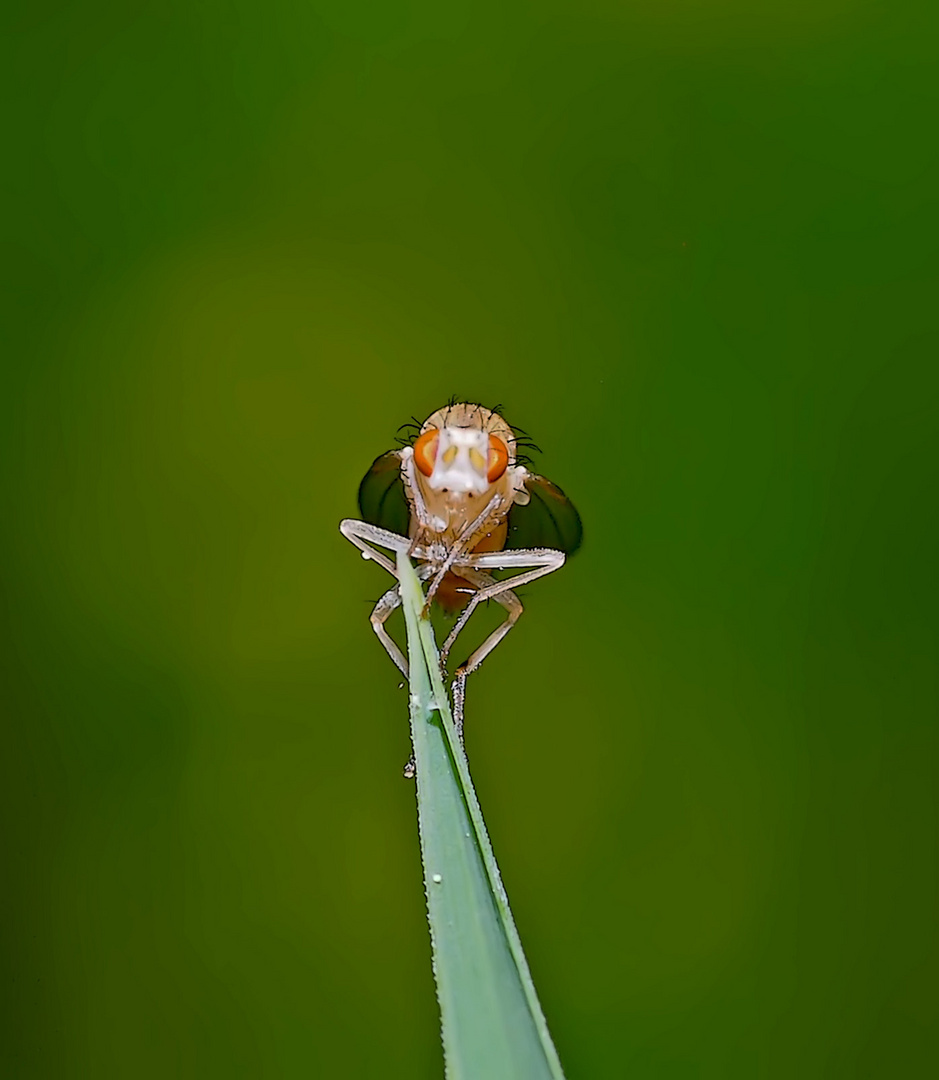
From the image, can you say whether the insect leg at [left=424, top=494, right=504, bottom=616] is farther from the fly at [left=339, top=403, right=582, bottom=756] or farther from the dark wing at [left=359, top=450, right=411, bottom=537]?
the dark wing at [left=359, top=450, right=411, bottom=537]

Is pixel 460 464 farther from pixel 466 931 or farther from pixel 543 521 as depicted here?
pixel 466 931

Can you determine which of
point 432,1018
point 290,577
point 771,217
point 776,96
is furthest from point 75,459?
point 776,96

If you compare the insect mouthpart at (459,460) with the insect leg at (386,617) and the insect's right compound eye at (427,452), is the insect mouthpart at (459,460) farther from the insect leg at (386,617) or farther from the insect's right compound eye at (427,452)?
the insect leg at (386,617)

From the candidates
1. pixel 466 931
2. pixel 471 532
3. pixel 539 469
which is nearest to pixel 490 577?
pixel 471 532

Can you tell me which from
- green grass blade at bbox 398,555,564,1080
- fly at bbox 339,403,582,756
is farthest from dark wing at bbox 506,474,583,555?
green grass blade at bbox 398,555,564,1080

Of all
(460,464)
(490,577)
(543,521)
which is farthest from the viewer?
(543,521)

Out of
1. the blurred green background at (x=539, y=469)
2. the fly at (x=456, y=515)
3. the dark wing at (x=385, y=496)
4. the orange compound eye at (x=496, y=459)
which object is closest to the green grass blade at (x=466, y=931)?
the fly at (x=456, y=515)

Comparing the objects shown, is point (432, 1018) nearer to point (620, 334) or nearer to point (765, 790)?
point (765, 790)
